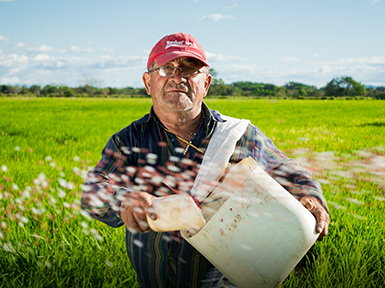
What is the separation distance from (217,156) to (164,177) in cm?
35

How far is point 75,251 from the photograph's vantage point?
2.08m

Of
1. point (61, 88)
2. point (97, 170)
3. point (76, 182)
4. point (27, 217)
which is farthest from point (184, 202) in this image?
point (61, 88)

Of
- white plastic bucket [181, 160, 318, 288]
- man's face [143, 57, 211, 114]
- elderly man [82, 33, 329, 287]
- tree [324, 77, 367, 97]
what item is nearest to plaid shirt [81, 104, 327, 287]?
elderly man [82, 33, 329, 287]

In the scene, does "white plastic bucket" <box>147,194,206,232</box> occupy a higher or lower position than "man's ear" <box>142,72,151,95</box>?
lower

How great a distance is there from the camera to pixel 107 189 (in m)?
1.48

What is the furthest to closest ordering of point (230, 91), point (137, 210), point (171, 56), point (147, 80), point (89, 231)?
point (230, 91) < point (89, 231) < point (147, 80) < point (171, 56) < point (137, 210)

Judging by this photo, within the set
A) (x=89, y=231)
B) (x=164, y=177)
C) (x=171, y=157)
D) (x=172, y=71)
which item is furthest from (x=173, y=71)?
(x=89, y=231)

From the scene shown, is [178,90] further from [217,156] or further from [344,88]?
[344,88]

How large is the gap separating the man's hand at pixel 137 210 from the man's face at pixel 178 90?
578 millimetres

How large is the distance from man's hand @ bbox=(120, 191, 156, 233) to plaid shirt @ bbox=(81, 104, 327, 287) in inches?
8.9

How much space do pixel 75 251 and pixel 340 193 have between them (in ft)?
8.60

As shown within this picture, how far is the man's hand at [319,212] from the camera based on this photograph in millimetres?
1311

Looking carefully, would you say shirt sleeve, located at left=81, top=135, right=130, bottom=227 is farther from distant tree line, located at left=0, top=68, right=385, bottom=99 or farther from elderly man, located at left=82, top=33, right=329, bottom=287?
distant tree line, located at left=0, top=68, right=385, bottom=99

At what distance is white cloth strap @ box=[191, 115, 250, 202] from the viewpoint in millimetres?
1347
